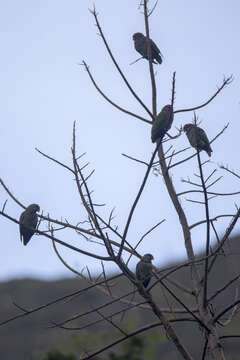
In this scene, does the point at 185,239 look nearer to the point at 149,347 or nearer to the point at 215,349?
the point at 215,349

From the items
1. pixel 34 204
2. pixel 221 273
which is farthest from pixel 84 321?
pixel 34 204

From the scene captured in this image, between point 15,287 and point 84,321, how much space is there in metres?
3.83

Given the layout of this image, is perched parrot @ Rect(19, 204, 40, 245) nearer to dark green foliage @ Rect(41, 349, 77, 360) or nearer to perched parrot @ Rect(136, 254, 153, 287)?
perched parrot @ Rect(136, 254, 153, 287)

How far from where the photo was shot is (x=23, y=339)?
15.6 metres

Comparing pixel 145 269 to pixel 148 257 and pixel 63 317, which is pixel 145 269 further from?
pixel 63 317

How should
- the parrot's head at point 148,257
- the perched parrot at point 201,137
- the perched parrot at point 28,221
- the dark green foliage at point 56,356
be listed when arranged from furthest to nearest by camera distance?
the dark green foliage at point 56,356 < the perched parrot at point 201,137 < the perched parrot at point 28,221 < the parrot's head at point 148,257

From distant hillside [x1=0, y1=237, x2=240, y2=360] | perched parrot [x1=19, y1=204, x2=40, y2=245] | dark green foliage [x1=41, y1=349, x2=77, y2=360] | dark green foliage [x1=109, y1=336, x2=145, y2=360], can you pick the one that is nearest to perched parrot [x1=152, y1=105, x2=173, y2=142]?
perched parrot [x1=19, y1=204, x2=40, y2=245]

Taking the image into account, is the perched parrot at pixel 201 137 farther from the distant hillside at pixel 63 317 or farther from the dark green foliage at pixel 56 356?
the distant hillside at pixel 63 317

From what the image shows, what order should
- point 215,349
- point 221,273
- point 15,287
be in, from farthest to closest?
point 15,287 → point 221,273 → point 215,349

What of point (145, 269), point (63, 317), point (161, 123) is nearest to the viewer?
point (161, 123)

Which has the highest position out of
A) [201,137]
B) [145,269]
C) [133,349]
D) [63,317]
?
[63,317]

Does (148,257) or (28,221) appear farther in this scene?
(28,221)

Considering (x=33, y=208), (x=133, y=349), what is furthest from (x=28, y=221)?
(x=133, y=349)

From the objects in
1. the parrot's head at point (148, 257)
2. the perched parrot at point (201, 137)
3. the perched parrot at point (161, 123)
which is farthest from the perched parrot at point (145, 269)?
the perched parrot at point (201, 137)
